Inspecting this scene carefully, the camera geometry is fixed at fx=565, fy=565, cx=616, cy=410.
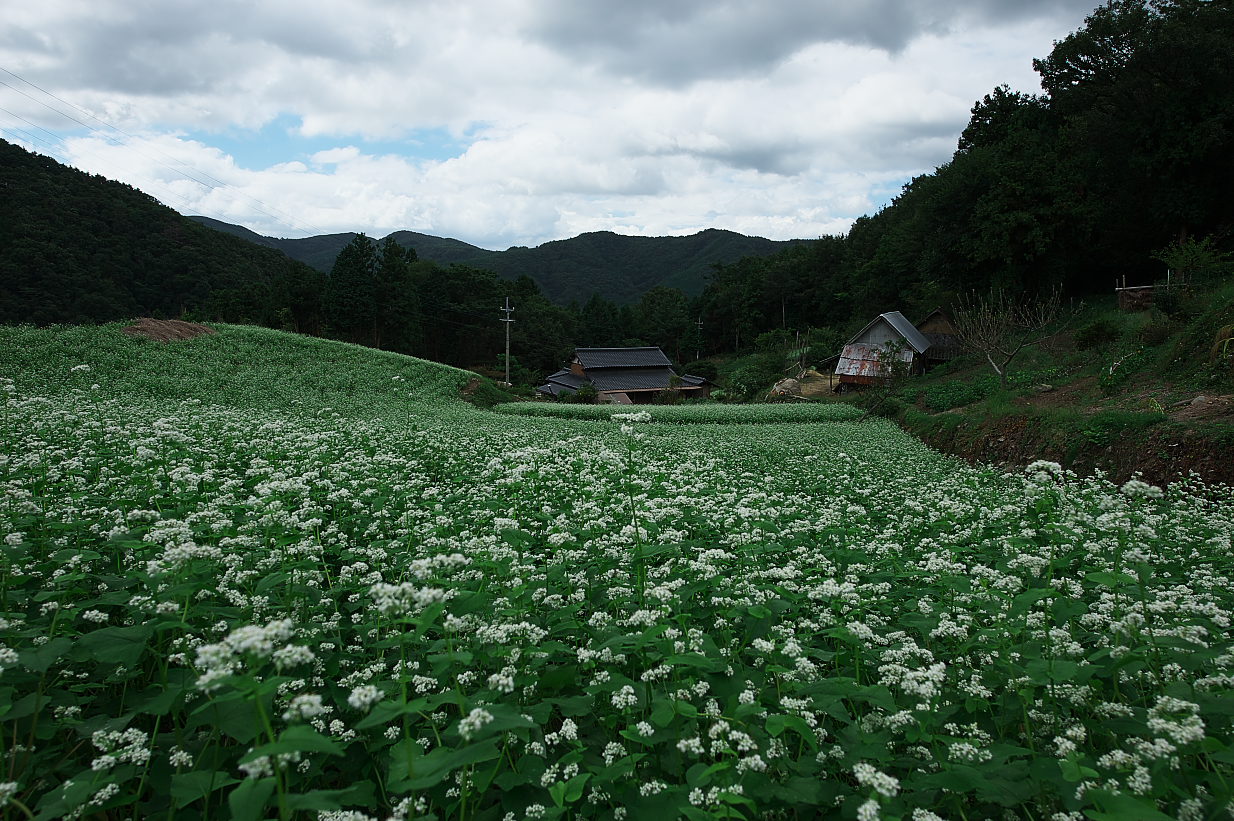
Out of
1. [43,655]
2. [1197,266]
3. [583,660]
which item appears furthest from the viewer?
[1197,266]

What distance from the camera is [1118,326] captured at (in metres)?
24.7

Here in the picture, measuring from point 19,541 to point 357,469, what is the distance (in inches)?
155

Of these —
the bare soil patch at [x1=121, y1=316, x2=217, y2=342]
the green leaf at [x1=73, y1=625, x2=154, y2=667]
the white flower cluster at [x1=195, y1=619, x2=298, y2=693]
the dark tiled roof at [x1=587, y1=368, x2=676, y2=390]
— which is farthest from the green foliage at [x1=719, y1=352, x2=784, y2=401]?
the white flower cluster at [x1=195, y1=619, x2=298, y2=693]

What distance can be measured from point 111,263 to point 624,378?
47.0m

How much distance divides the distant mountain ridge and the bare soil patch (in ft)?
363

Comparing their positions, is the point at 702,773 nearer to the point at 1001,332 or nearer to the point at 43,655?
the point at 43,655

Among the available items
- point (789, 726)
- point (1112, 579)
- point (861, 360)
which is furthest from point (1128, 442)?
point (861, 360)

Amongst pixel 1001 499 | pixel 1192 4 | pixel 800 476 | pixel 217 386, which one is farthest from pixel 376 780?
pixel 1192 4

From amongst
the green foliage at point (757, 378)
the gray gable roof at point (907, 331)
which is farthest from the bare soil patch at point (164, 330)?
the gray gable roof at point (907, 331)

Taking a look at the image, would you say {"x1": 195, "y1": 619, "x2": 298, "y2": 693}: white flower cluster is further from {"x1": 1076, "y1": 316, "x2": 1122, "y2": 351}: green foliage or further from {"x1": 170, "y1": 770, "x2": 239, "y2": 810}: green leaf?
{"x1": 1076, "y1": 316, "x2": 1122, "y2": 351}: green foliage

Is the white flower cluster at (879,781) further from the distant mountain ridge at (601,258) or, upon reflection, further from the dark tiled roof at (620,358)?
the distant mountain ridge at (601,258)

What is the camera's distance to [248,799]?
6.42ft

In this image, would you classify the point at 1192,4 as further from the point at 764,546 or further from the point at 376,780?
the point at 376,780

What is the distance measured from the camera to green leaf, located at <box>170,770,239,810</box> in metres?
2.39
